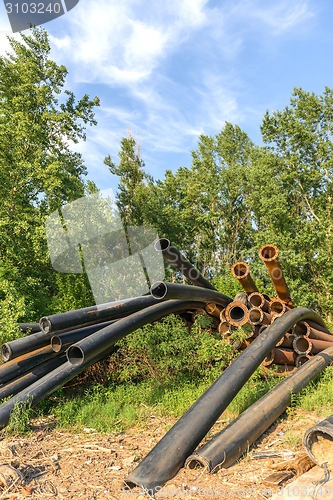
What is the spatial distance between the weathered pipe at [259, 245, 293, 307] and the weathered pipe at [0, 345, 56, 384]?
11.7 feet

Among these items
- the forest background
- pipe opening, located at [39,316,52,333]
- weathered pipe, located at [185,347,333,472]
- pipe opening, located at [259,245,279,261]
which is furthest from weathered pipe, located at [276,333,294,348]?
the forest background

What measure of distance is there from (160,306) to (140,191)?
14770 millimetres

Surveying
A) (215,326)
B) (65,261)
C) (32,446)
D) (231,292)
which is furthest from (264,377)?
(65,261)

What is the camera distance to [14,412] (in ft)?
15.7

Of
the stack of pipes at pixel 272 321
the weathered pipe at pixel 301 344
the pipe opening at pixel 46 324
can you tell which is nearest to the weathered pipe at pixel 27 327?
the pipe opening at pixel 46 324

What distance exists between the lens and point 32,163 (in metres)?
14.4

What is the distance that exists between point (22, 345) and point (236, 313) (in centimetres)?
313

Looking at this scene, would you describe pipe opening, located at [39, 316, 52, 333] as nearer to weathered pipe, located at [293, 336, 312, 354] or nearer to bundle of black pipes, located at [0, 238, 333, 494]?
bundle of black pipes, located at [0, 238, 333, 494]

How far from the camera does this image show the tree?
519 inches

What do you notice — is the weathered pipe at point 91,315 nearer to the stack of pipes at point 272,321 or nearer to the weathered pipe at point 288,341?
the stack of pipes at point 272,321

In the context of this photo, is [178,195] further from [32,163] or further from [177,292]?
[177,292]

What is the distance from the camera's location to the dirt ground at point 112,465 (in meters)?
3.06

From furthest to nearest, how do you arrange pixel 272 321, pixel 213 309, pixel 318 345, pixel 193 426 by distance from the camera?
1. pixel 213 309
2. pixel 318 345
3. pixel 272 321
4. pixel 193 426

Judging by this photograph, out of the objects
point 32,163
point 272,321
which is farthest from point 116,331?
point 32,163
